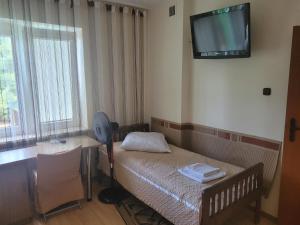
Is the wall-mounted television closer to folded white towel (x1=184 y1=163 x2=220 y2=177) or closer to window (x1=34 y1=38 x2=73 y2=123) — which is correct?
folded white towel (x1=184 y1=163 x2=220 y2=177)

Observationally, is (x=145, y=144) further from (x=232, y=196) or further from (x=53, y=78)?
(x=53, y=78)

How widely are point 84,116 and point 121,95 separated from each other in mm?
607

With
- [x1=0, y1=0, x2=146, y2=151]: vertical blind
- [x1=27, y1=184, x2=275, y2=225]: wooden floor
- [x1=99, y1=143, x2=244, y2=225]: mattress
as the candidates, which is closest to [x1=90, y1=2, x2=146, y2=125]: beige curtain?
[x1=0, y1=0, x2=146, y2=151]: vertical blind

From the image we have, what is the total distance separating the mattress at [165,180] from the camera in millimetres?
1957

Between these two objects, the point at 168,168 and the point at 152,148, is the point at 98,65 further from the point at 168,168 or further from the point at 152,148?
the point at 168,168

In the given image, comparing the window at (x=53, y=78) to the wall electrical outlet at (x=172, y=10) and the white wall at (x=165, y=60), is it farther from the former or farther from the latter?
the wall electrical outlet at (x=172, y=10)

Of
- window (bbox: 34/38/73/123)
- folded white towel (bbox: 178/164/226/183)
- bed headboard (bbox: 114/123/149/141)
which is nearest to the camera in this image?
folded white towel (bbox: 178/164/226/183)

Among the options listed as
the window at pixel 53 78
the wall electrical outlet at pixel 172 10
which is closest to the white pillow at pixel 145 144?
the window at pixel 53 78

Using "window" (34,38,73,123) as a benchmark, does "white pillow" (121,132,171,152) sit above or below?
below

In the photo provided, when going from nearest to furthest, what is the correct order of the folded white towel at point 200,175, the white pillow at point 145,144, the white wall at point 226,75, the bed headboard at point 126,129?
the folded white towel at point 200,175, the white wall at point 226,75, the white pillow at point 145,144, the bed headboard at point 126,129

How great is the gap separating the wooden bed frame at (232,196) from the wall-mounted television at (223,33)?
116cm

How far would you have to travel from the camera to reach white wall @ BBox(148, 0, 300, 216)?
2240mm

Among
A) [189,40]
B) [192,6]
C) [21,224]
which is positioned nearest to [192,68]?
[189,40]

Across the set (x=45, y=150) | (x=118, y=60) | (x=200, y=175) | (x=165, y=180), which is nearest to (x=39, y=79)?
(x=45, y=150)
